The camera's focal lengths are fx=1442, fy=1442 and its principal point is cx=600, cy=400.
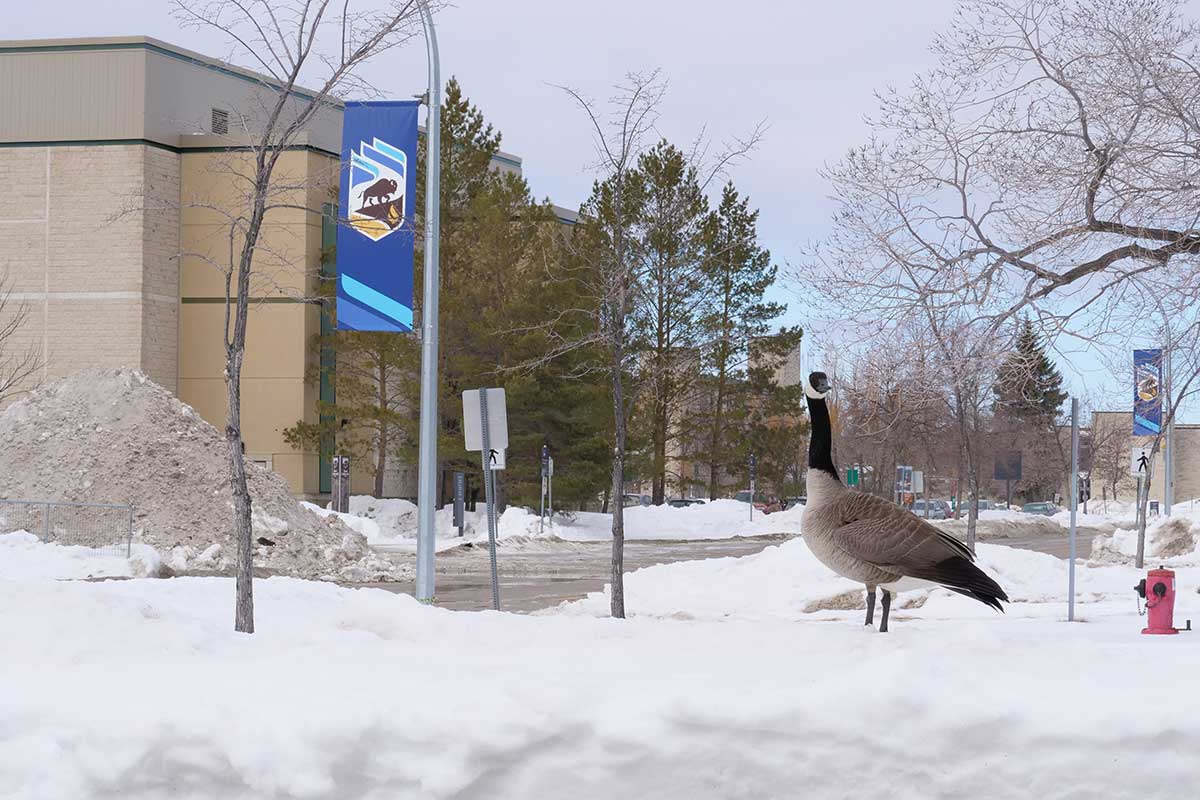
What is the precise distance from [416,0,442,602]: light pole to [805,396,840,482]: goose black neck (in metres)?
8.05

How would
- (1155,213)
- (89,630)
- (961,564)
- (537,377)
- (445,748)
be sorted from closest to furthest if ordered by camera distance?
(445,748) < (89,630) < (961,564) < (1155,213) < (537,377)

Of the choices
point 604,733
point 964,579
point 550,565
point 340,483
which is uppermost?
point 964,579

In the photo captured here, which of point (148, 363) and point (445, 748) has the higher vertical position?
point (148, 363)

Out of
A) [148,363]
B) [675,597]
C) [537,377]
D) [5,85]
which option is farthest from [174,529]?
[5,85]

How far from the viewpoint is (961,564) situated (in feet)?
28.3

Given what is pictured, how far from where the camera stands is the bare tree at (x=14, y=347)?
4634 centimetres

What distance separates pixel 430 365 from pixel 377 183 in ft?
7.55

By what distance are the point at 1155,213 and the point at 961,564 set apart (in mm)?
6496

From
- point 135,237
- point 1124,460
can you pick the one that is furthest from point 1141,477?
point 1124,460

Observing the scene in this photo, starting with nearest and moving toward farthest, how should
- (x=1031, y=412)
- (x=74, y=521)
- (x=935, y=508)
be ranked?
1. (x=74, y=521)
2. (x=1031, y=412)
3. (x=935, y=508)

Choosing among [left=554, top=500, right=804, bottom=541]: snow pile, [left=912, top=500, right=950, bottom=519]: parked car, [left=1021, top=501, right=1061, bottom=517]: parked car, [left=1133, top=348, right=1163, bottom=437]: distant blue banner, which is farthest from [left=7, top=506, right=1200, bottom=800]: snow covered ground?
[left=1021, top=501, right=1061, bottom=517]: parked car

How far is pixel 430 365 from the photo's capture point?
1739 centimetres

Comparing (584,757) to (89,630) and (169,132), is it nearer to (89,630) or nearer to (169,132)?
(89,630)

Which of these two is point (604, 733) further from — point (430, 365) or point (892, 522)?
point (430, 365)
